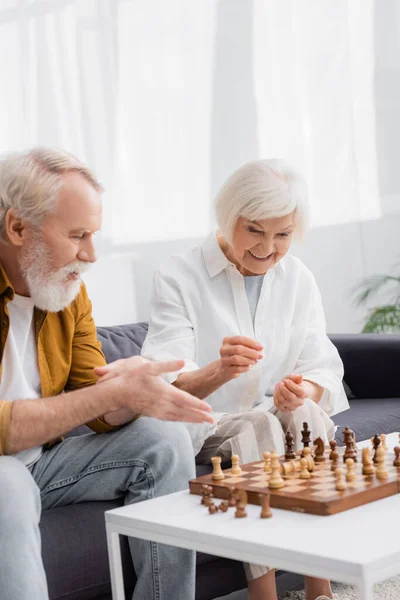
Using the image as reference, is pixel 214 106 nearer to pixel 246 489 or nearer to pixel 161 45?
pixel 161 45

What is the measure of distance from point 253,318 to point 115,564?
91cm

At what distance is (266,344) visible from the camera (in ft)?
8.17

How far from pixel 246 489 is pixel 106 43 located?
9.07 ft

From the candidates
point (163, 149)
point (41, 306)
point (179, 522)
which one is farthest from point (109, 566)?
point (163, 149)

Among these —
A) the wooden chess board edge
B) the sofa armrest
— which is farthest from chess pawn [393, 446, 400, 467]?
the sofa armrest

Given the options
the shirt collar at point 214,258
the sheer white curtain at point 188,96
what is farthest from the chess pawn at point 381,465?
the sheer white curtain at point 188,96

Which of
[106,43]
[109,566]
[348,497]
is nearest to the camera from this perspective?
[348,497]

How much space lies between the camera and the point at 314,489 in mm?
1647

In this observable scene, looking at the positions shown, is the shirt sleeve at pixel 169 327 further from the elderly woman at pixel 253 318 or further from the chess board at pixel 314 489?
the chess board at pixel 314 489

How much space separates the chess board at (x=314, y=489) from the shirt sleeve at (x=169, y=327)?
591mm

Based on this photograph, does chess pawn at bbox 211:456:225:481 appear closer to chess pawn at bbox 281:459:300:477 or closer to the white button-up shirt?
chess pawn at bbox 281:459:300:477

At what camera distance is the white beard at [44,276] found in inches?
76.6

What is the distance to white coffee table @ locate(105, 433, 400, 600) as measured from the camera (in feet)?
4.35

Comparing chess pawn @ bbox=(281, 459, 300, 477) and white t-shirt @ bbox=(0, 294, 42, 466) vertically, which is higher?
white t-shirt @ bbox=(0, 294, 42, 466)
